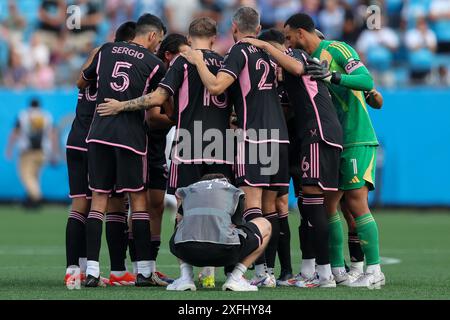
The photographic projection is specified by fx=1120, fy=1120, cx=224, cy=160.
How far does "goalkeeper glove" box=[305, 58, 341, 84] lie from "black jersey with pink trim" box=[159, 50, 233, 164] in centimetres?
84

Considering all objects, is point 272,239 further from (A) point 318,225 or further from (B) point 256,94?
(B) point 256,94

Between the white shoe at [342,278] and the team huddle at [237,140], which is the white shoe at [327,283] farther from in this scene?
the white shoe at [342,278]

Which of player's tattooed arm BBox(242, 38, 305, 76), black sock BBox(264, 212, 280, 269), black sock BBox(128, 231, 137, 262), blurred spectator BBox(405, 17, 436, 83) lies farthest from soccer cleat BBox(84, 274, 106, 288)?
blurred spectator BBox(405, 17, 436, 83)

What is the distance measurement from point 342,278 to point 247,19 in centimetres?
260

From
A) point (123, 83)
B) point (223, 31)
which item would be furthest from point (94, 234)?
point (223, 31)

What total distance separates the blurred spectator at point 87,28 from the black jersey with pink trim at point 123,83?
15.1 m

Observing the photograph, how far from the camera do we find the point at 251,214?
10.0m

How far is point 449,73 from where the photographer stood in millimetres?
23531

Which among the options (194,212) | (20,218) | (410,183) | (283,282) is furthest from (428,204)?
(194,212)

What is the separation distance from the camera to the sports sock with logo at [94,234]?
10219mm

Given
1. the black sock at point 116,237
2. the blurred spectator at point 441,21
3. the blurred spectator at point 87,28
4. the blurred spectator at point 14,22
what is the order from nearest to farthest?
the black sock at point 116,237 < the blurred spectator at point 441,21 < the blurred spectator at point 87,28 < the blurred spectator at point 14,22

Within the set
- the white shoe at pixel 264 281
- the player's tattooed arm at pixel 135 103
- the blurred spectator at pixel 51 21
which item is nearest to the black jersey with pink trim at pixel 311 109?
the player's tattooed arm at pixel 135 103

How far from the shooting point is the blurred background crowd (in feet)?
79.0
